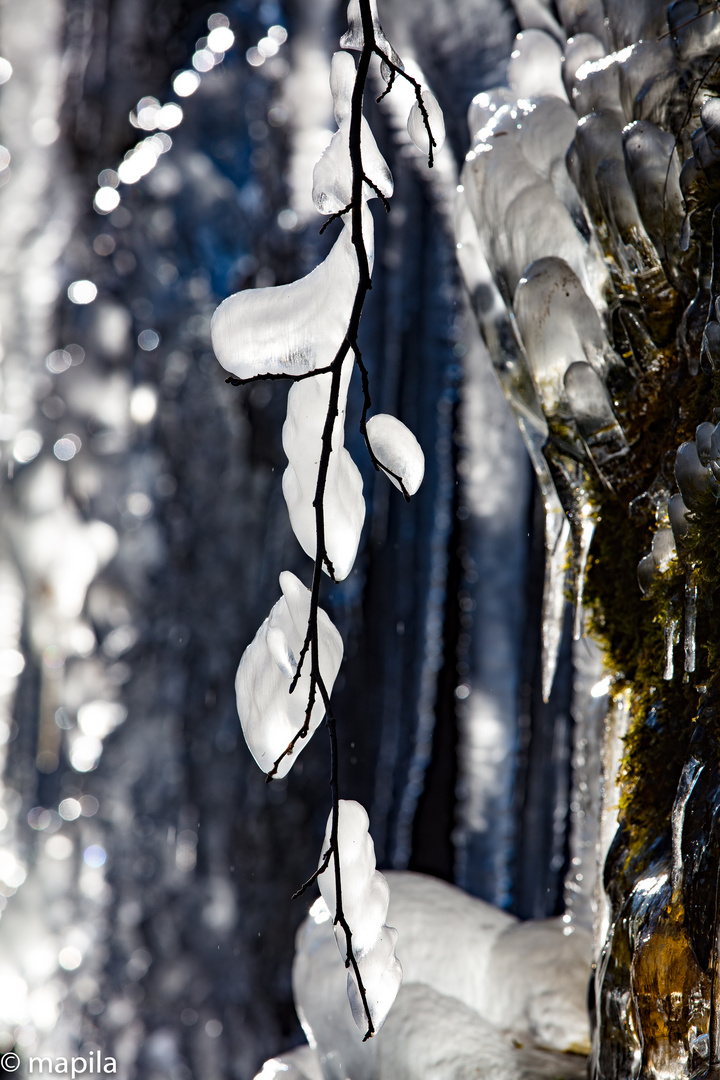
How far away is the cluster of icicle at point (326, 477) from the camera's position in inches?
26.6

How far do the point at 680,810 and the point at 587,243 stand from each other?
0.57 meters

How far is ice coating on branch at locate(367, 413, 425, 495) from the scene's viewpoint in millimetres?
717

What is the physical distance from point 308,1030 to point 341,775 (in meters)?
0.68

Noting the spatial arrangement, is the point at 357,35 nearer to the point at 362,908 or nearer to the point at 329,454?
the point at 329,454

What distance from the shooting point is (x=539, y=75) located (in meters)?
1.15

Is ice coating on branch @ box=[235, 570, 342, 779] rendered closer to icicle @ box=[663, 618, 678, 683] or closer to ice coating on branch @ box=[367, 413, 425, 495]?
ice coating on branch @ box=[367, 413, 425, 495]

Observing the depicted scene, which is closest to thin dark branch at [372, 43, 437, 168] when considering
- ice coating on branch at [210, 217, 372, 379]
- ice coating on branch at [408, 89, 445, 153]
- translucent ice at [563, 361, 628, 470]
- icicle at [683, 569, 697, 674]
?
ice coating on branch at [408, 89, 445, 153]

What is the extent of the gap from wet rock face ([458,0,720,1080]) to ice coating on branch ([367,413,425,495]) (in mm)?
241

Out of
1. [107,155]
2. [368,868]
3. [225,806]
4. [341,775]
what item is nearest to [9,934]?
[225,806]

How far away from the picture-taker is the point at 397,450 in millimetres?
718

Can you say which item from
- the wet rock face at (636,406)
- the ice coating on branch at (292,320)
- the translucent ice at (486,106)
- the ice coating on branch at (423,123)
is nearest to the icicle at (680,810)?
the wet rock face at (636,406)

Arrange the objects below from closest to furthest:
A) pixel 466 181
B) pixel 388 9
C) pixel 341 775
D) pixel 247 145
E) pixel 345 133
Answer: pixel 345 133
pixel 466 181
pixel 341 775
pixel 388 9
pixel 247 145

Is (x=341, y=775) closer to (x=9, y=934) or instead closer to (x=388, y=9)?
(x=9, y=934)

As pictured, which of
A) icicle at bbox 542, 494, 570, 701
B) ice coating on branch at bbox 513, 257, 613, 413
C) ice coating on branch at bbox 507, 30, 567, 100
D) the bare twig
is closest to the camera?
the bare twig
